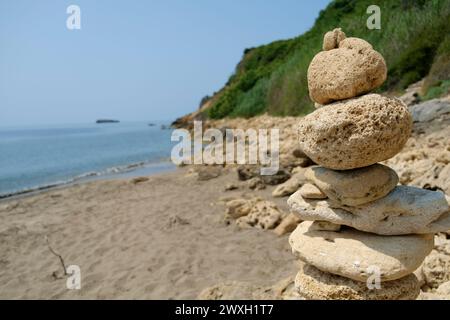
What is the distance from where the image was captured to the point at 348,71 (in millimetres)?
2842

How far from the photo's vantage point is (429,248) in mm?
2961

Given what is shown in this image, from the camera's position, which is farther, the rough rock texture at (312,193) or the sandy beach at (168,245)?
the sandy beach at (168,245)

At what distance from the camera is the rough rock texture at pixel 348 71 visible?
9.31 ft

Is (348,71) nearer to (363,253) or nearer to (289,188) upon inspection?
(363,253)

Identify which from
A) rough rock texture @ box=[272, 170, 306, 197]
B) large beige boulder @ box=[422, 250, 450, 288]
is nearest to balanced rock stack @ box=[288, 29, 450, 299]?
large beige boulder @ box=[422, 250, 450, 288]

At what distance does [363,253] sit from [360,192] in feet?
1.43

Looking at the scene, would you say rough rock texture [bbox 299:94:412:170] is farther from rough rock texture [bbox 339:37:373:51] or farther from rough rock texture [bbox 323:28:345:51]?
rough rock texture [bbox 323:28:345:51]

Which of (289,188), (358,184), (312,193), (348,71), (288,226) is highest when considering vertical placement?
(348,71)

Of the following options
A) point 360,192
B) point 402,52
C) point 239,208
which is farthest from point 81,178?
point 360,192

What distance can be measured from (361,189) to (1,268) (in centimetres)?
630

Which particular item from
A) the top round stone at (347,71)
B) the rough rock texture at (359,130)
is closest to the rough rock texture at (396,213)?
the rough rock texture at (359,130)

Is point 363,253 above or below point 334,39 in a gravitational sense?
below

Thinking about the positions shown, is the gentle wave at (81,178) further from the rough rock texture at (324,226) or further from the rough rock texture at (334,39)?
the rough rock texture at (334,39)
